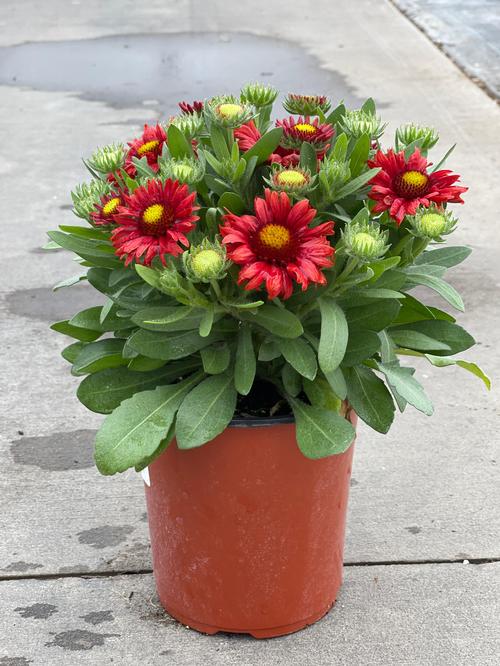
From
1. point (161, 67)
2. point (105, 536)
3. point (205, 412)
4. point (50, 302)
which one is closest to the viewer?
point (205, 412)

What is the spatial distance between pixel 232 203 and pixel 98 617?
3.75ft

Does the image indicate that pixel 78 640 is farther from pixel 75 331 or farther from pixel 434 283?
pixel 434 283

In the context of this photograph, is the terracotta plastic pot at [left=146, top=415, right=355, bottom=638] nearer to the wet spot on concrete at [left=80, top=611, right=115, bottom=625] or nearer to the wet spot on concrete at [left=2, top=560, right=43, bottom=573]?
the wet spot on concrete at [left=80, top=611, right=115, bottom=625]

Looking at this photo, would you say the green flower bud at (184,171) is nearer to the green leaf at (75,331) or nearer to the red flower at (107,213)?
the red flower at (107,213)

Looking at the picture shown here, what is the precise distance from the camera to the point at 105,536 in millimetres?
3002

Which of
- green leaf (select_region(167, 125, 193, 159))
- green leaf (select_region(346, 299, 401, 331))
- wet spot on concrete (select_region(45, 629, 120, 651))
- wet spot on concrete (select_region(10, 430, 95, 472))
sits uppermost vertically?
green leaf (select_region(167, 125, 193, 159))

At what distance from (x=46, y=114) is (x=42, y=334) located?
396 cm

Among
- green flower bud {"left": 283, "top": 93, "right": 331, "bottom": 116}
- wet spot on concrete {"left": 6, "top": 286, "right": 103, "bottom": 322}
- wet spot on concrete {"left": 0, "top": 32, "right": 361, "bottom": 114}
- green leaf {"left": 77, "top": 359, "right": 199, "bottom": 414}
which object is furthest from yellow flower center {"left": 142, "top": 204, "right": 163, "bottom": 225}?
wet spot on concrete {"left": 0, "top": 32, "right": 361, "bottom": 114}

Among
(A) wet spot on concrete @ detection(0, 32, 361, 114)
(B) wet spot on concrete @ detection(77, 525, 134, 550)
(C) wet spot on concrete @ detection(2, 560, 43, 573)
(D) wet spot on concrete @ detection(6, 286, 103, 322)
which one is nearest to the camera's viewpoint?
(C) wet spot on concrete @ detection(2, 560, 43, 573)

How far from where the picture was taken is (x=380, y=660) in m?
2.50

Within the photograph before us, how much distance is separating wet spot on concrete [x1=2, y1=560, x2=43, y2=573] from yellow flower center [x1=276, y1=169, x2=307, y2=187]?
1358 millimetres

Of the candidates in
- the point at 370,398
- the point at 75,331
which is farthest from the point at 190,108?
the point at 370,398

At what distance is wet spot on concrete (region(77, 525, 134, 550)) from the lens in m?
2.97

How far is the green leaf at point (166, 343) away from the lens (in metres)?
2.19
